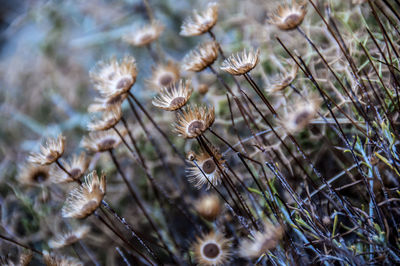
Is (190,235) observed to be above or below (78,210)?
below

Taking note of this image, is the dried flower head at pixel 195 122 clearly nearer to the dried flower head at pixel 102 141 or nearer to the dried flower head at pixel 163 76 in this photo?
the dried flower head at pixel 102 141

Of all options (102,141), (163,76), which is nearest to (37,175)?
(102,141)

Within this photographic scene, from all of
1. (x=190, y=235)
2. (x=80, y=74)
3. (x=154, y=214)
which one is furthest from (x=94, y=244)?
(x=80, y=74)

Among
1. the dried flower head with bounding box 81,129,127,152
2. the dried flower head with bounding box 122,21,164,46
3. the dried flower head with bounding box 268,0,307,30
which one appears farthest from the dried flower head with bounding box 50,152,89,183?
the dried flower head with bounding box 268,0,307,30

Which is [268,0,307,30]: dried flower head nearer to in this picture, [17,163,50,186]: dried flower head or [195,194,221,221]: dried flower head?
[195,194,221,221]: dried flower head

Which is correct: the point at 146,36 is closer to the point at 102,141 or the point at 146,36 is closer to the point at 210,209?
the point at 102,141

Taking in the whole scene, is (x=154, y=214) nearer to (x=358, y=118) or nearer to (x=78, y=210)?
(x=78, y=210)
